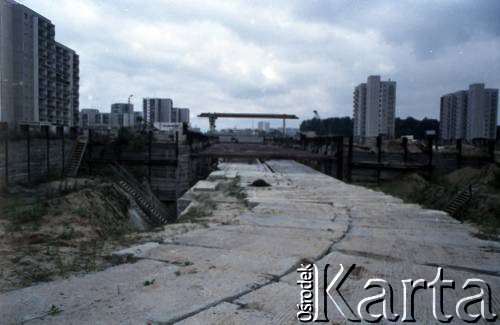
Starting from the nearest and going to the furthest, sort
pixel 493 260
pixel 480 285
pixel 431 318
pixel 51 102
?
pixel 431 318, pixel 480 285, pixel 493 260, pixel 51 102

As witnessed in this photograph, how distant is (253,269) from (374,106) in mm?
60195

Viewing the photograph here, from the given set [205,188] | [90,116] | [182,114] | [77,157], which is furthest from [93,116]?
[205,188]

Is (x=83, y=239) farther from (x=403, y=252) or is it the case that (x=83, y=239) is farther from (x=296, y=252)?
(x=403, y=252)

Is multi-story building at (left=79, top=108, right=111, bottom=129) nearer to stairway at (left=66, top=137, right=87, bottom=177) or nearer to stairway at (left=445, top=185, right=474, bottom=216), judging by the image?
stairway at (left=66, top=137, right=87, bottom=177)

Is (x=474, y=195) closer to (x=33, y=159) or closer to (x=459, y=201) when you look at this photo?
(x=459, y=201)

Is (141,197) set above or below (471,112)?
below

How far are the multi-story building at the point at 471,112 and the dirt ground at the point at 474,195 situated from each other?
111 feet

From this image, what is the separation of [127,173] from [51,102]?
36.6 ft

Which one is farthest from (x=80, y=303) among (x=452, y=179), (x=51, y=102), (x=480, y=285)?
Answer: (x=51, y=102)

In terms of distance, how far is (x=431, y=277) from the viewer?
4.35 meters

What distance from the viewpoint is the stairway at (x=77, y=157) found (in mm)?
20027

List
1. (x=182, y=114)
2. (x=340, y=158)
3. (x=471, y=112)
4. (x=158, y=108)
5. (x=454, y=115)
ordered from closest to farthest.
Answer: (x=340, y=158) < (x=471, y=112) < (x=454, y=115) < (x=158, y=108) < (x=182, y=114)

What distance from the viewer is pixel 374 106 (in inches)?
2403

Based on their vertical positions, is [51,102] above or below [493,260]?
above
